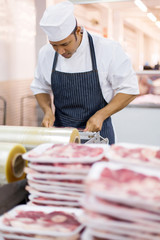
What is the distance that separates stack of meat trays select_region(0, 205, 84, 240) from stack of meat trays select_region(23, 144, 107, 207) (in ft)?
0.14

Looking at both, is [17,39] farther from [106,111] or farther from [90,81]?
[106,111]

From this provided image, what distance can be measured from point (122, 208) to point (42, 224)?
1.07 ft

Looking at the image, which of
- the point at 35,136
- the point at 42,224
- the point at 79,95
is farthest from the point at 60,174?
the point at 79,95

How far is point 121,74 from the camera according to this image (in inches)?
98.6

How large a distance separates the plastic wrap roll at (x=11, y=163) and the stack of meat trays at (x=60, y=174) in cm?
18

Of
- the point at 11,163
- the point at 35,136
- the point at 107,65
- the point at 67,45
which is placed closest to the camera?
the point at 11,163

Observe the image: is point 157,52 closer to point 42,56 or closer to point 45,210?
point 42,56

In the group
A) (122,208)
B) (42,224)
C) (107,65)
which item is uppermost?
(107,65)

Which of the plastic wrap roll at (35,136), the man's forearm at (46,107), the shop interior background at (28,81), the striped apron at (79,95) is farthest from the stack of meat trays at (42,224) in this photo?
the shop interior background at (28,81)

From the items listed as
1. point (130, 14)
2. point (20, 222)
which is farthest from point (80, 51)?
point (130, 14)

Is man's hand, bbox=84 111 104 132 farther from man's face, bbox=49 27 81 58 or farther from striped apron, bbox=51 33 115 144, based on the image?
man's face, bbox=49 27 81 58

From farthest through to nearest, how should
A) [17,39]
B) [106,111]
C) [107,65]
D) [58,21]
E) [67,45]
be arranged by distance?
[17,39] < [107,65] < [106,111] < [67,45] < [58,21]

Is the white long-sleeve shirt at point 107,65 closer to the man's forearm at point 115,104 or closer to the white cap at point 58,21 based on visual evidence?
the man's forearm at point 115,104

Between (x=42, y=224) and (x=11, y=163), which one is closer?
(x=42, y=224)
